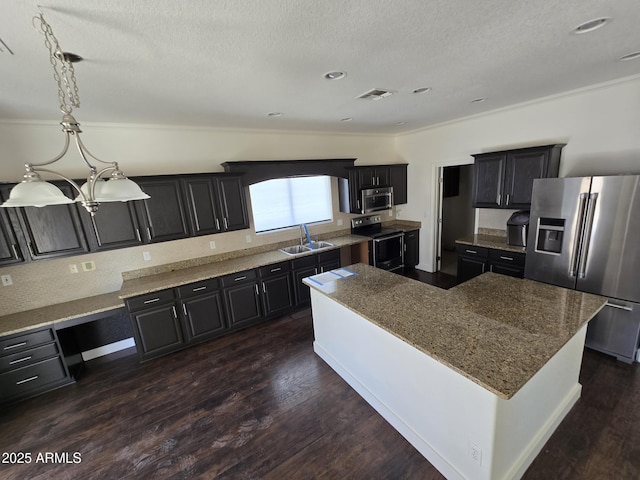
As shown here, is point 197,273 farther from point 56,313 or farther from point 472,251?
point 472,251

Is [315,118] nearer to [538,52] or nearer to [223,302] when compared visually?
[538,52]

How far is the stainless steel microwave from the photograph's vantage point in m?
4.76

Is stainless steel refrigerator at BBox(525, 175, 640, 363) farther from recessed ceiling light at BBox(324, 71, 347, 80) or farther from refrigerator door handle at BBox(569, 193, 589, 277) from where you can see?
recessed ceiling light at BBox(324, 71, 347, 80)

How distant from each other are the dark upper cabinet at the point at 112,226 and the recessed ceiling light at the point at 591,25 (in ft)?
13.1

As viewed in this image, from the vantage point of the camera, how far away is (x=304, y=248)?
14.3 ft

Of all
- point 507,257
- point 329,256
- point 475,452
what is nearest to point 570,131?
point 507,257

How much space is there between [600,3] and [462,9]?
0.73 metres

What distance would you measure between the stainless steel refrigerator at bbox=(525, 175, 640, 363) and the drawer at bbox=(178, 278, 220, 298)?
12.5ft

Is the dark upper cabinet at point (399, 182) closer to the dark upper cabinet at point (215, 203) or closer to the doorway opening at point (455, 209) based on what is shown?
the doorway opening at point (455, 209)

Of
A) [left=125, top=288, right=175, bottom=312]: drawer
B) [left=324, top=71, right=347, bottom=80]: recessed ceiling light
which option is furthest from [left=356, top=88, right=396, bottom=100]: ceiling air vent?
[left=125, top=288, right=175, bottom=312]: drawer

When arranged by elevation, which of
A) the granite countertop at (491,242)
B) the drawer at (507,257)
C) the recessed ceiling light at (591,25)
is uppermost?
the recessed ceiling light at (591,25)

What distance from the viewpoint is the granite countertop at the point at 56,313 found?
8.54 feet

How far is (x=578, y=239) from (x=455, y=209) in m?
3.67

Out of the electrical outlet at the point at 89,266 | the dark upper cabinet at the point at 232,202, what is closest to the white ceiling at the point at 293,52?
the dark upper cabinet at the point at 232,202
